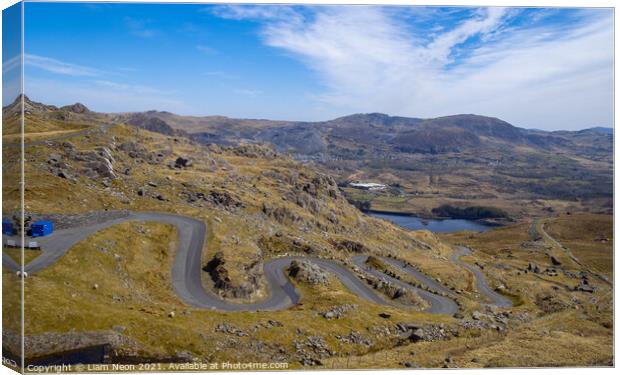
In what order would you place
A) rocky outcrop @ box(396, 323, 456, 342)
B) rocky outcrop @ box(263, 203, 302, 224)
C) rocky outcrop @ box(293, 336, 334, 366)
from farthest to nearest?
1. rocky outcrop @ box(263, 203, 302, 224)
2. rocky outcrop @ box(396, 323, 456, 342)
3. rocky outcrop @ box(293, 336, 334, 366)

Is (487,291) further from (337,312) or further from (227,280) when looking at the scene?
(227,280)

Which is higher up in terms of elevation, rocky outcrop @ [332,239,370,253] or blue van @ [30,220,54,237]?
blue van @ [30,220,54,237]

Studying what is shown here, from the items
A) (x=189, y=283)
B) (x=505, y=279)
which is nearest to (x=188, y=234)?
(x=189, y=283)

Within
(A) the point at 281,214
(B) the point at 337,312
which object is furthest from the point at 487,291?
(B) the point at 337,312

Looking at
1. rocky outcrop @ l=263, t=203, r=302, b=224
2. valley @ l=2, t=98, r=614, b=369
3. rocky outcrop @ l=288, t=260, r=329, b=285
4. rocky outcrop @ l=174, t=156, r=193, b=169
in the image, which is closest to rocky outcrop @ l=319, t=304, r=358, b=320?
valley @ l=2, t=98, r=614, b=369

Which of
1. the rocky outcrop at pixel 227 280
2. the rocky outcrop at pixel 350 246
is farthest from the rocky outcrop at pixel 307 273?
the rocky outcrop at pixel 350 246

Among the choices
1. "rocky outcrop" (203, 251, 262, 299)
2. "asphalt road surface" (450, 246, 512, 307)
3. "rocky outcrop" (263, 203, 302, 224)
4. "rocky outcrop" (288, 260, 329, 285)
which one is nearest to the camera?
"rocky outcrop" (203, 251, 262, 299)

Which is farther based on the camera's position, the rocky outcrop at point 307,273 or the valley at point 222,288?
the rocky outcrop at point 307,273

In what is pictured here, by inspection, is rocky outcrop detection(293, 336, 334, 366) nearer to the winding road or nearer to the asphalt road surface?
the winding road

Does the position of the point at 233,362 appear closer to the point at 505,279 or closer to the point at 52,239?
the point at 52,239

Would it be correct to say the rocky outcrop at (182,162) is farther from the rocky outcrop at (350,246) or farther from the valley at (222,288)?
the rocky outcrop at (350,246)
